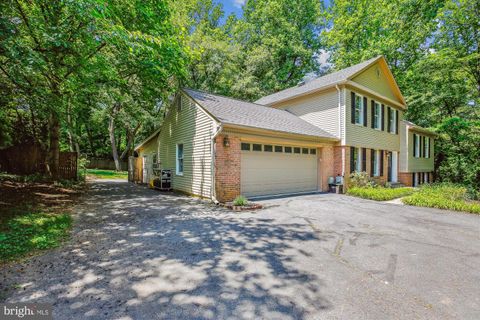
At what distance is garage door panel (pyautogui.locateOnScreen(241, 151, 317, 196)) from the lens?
9469 millimetres

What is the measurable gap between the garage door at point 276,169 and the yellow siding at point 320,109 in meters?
1.96

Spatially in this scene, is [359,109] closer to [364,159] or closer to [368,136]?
[368,136]

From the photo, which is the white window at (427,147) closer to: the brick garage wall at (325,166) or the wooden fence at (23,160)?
the brick garage wall at (325,166)

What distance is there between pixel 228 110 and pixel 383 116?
10.9 metres

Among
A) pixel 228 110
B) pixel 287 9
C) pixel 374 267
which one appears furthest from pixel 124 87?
pixel 287 9

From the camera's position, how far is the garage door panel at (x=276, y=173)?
9.47 metres

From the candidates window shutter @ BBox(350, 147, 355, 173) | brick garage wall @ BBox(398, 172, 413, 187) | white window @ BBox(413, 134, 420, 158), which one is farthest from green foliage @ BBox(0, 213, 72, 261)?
white window @ BBox(413, 134, 420, 158)

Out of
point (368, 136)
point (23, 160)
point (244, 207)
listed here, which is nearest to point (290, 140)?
point (244, 207)

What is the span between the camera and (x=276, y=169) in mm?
10375

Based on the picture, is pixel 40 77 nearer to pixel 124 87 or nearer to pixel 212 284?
pixel 124 87

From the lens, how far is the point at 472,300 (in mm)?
2756

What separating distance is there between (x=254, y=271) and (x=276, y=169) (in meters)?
7.26

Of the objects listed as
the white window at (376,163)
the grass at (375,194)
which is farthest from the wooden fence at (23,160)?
the white window at (376,163)

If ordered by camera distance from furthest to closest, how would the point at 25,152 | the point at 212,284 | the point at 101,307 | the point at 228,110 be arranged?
the point at 25,152, the point at 228,110, the point at 212,284, the point at 101,307
